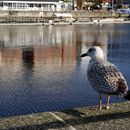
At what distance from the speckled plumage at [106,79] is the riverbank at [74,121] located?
351 millimetres

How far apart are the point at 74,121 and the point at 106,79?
0.84m

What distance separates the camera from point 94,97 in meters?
14.9

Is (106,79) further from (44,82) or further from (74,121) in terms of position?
(44,82)

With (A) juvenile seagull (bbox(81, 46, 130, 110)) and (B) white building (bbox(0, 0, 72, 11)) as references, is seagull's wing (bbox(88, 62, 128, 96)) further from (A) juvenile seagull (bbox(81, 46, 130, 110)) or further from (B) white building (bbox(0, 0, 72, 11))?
(B) white building (bbox(0, 0, 72, 11))

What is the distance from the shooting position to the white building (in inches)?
3049

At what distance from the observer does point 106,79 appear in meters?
6.22

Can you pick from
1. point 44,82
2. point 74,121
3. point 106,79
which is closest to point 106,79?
point 106,79

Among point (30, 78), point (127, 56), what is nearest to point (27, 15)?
point (127, 56)

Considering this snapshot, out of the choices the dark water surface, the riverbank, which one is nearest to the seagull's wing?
the riverbank

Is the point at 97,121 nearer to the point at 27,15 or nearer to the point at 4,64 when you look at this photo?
the point at 4,64

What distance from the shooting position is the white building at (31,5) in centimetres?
7744

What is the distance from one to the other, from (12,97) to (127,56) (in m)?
15.1

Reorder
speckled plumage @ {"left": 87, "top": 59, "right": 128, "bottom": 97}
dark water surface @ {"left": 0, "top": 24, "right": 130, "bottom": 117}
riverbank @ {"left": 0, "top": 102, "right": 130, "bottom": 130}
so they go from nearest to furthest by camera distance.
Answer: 1. riverbank @ {"left": 0, "top": 102, "right": 130, "bottom": 130}
2. speckled plumage @ {"left": 87, "top": 59, "right": 128, "bottom": 97}
3. dark water surface @ {"left": 0, "top": 24, "right": 130, "bottom": 117}

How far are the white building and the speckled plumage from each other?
71689mm
